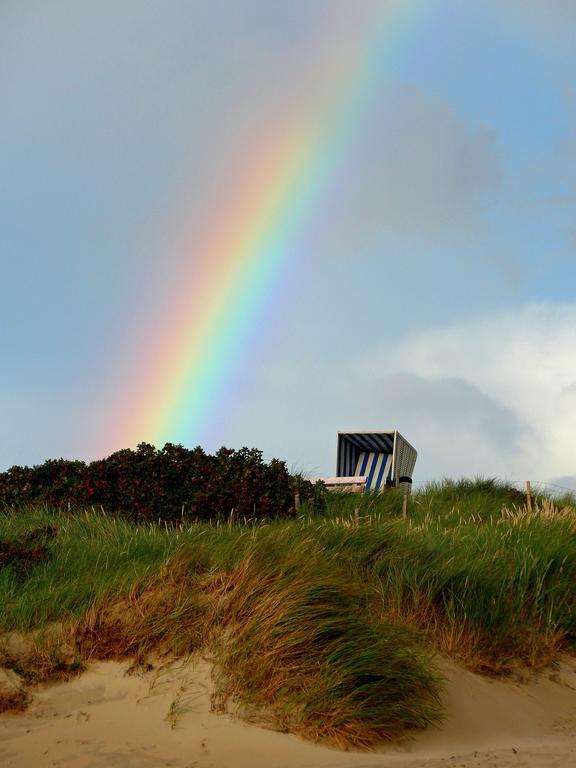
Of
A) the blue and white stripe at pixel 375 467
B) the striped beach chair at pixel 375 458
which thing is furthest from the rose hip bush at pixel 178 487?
A: the blue and white stripe at pixel 375 467

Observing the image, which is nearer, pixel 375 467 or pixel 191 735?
pixel 191 735

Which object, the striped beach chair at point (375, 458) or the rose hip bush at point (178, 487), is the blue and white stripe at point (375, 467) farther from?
the rose hip bush at point (178, 487)

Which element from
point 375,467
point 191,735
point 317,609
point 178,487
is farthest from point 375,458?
point 191,735

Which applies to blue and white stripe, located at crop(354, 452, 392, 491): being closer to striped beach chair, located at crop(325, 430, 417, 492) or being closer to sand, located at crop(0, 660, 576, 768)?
striped beach chair, located at crop(325, 430, 417, 492)

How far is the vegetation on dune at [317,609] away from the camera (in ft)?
16.8

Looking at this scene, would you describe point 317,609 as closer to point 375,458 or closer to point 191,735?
point 191,735

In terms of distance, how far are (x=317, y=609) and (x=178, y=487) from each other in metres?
7.80

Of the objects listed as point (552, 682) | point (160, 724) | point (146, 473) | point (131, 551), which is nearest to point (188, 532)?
point (131, 551)

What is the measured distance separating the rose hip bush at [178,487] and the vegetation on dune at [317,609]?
3833mm

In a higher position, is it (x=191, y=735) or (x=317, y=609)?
(x=317, y=609)

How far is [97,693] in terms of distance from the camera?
5.32 meters

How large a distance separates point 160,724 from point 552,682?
3692 mm

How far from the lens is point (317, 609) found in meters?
5.59

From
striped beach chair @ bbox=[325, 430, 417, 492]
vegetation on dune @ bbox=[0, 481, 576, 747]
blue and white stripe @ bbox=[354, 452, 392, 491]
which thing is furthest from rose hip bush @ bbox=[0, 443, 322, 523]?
blue and white stripe @ bbox=[354, 452, 392, 491]
